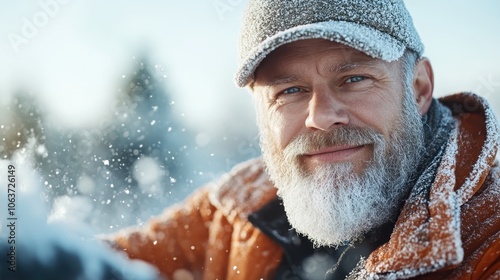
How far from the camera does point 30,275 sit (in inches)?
67.4

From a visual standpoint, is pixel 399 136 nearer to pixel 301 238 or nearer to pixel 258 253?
pixel 301 238

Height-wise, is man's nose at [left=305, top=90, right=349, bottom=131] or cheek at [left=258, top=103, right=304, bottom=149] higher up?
cheek at [left=258, top=103, right=304, bottom=149]

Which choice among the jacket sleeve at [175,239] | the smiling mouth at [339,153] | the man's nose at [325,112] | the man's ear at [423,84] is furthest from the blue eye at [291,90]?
the jacket sleeve at [175,239]

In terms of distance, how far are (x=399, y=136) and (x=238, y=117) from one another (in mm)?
10924

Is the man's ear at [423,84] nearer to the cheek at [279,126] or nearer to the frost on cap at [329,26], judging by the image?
→ the frost on cap at [329,26]

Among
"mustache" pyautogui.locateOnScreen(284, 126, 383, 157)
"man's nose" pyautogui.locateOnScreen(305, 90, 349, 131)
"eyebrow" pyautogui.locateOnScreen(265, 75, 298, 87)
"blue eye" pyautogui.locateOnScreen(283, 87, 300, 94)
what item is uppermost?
"eyebrow" pyautogui.locateOnScreen(265, 75, 298, 87)

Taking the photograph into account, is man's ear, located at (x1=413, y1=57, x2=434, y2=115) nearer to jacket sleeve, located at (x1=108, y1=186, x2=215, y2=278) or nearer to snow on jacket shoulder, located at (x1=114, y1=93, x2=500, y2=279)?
snow on jacket shoulder, located at (x1=114, y1=93, x2=500, y2=279)

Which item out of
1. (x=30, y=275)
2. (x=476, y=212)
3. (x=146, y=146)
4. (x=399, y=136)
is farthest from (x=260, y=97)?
(x=146, y=146)

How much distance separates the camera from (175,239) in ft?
9.28

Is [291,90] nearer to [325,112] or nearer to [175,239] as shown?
[325,112]

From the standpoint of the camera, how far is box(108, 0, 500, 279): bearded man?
5.46 ft

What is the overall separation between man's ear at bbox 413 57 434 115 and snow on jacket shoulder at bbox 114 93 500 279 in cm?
13

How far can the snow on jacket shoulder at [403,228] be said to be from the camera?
61.7 inches

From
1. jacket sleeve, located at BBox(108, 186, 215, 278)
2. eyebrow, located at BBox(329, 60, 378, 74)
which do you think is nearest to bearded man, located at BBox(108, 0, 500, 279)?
eyebrow, located at BBox(329, 60, 378, 74)
